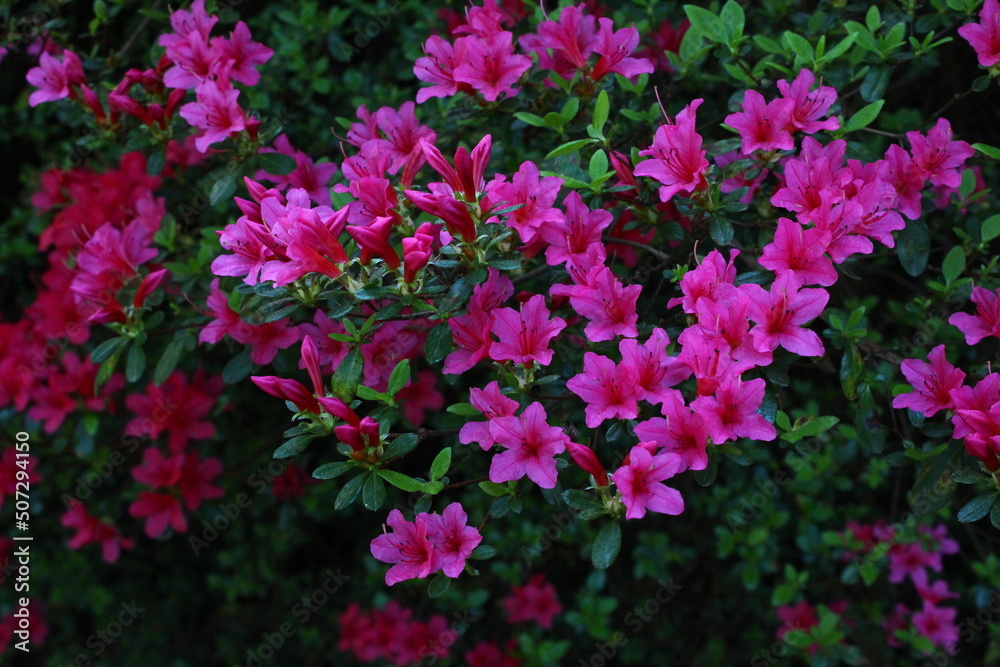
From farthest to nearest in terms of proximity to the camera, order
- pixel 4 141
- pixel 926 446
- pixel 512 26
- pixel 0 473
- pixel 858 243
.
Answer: pixel 4 141
pixel 0 473
pixel 512 26
pixel 926 446
pixel 858 243

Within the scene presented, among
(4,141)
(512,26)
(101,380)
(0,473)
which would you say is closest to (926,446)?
(512,26)

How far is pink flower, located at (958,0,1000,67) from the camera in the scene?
154 centimetres

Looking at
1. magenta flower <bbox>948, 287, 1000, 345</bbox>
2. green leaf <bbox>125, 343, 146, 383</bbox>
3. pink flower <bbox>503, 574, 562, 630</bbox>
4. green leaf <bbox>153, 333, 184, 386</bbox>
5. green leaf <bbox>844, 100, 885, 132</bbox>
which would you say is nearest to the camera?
magenta flower <bbox>948, 287, 1000, 345</bbox>

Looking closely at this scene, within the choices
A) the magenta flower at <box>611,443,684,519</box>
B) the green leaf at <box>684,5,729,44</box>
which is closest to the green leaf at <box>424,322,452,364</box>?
the magenta flower at <box>611,443,684,519</box>

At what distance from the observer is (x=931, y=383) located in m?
1.43

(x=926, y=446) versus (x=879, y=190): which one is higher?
(x=879, y=190)

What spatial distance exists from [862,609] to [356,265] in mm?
2108

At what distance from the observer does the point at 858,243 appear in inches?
53.4

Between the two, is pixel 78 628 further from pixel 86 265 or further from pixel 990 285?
pixel 990 285

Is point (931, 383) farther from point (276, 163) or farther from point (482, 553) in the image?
point (276, 163)

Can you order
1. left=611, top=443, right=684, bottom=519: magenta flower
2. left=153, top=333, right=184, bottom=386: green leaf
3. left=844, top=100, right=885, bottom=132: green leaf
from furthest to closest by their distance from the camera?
left=153, top=333, right=184, bottom=386: green leaf < left=844, top=100, right=885, bottom=132: green leaf < left=611, top=443, right=684, bottom=519: magenta flower

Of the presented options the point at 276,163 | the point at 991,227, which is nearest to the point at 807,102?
the point at 991,227

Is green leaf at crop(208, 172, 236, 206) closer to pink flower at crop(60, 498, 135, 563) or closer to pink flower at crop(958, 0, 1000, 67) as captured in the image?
pink flower at crop(60, 498, 135, 563)

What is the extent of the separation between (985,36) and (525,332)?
3.46 feet
